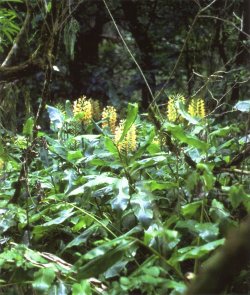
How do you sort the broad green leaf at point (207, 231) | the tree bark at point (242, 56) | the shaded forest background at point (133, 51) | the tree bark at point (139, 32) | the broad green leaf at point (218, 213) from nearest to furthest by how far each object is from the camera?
the broad green leaf at point (207, 231)
the broad green leaf at point (218, 213)
the tree bark at point (242, 56)
the shaded forest background at point (133, 51)
the tree bark at point (139, 32)

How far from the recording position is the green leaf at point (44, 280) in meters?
1.86

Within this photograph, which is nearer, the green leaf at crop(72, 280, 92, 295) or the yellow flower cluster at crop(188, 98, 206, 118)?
the green leaf at crop(72, 280, 92, 295)

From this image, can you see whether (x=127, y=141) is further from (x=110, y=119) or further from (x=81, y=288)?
(x=81, y=288)

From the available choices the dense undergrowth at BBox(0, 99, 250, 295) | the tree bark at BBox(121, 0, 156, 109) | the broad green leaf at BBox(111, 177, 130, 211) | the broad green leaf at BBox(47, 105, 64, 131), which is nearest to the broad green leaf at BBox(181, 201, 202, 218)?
the dense undergrowth at BBox(0, 99, 250, 295)

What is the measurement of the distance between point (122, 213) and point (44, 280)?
721 millimetres

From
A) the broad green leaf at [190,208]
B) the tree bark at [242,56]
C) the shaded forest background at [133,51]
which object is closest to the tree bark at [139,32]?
the shaded forest background at [133,51]

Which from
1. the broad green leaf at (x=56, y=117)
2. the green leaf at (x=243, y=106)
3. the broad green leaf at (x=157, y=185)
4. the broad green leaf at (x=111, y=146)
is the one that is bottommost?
the broad green leaf at (x=157, y=185)

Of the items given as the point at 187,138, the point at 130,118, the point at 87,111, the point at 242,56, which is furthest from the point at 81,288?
the point at 242,56

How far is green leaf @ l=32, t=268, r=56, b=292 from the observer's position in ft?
6.11

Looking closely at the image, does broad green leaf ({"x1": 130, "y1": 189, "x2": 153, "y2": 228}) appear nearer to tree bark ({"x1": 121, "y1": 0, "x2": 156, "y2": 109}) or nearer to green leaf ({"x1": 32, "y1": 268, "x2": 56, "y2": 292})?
green leaf ({"x1": 32, "y1": 268, "x2": 56, "y2": 292})

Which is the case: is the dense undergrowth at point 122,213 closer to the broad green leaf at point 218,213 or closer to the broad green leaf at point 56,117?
the broad green leaf at point 218,213

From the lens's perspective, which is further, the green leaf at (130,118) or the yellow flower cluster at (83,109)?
the yellow flower cluster at (83,109)

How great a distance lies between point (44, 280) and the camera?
188cm

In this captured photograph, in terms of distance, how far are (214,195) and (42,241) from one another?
0.94 metres
